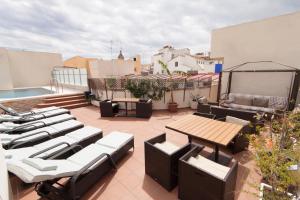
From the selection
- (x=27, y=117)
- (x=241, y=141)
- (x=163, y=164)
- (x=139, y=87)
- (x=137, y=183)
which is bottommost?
(x=137, y=183)

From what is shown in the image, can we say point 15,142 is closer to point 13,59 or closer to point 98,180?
point 98,180

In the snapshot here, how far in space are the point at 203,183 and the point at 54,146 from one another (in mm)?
3254

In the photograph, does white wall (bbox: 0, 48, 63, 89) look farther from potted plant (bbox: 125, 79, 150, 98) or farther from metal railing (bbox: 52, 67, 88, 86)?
potted plant (bbox: 125, 79, 150, 98)

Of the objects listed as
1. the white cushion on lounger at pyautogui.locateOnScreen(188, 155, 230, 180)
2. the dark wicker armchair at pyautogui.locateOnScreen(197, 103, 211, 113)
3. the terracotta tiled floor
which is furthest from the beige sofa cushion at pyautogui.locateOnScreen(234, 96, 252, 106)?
the white cushion on lounger at pyautogui.locateOnScreen(188, 155, 230, 180)

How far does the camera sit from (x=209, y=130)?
11.6 ft

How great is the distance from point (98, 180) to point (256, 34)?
9.40m

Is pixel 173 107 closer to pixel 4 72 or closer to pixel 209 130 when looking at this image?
pixel 209 130

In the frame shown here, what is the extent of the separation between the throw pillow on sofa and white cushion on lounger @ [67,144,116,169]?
295 inches

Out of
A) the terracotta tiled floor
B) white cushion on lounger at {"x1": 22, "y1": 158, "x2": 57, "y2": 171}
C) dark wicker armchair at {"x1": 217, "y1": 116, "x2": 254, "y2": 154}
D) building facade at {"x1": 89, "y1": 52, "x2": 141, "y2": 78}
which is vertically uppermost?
building facade at {"x1": 89, "y1": 52, "x2": 141, "y2": 78}

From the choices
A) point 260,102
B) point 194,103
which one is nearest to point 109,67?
point 194,103

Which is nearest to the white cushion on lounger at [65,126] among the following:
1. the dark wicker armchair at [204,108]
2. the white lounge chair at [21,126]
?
the white lounge chair at [21,126]

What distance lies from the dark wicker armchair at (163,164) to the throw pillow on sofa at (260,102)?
636 centimetres

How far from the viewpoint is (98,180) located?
10.1 feet

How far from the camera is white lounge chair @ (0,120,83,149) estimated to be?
11.9 ft
